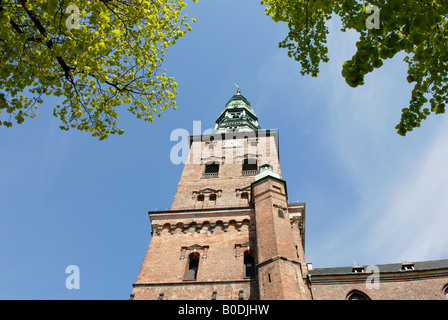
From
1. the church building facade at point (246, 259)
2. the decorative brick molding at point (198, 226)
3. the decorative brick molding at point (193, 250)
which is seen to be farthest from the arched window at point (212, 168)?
the decorative brick molding at point (193, 250)

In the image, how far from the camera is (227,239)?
19266 mm

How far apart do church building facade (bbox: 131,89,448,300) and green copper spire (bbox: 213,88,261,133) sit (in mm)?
12614

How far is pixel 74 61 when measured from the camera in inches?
280

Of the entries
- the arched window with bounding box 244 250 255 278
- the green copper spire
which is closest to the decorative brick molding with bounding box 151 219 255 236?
the arched window with bounding box 244 250 255 278

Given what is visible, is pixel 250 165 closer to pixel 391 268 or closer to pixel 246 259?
pixel 246 259

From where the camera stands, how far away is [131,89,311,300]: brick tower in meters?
15.9

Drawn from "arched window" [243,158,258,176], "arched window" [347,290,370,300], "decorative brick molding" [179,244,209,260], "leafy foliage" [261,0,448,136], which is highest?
"arched window" [243,158,258,176]

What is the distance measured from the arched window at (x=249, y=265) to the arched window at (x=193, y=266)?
8.69 ft

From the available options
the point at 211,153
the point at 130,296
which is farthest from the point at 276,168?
the point at 130,296

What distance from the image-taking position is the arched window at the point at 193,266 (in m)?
17.9

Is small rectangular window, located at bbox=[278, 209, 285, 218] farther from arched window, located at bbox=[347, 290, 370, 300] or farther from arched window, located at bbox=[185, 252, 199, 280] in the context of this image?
arched window, located at bbox=[347, 290, 370, 300]

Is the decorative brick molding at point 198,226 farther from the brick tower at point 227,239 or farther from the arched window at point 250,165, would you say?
the arched window at point 250,165
